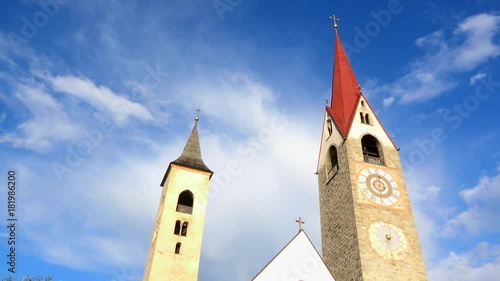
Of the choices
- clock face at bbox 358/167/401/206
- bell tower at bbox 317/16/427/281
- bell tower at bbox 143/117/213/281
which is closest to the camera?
bell tower at bbox 317/16/427/281

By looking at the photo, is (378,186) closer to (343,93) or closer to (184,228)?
(343,93)

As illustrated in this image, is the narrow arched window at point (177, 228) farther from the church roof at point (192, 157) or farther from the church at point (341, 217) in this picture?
the church roof at point (192, 157)

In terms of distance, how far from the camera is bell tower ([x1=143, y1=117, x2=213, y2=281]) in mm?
14562

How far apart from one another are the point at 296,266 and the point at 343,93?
35.6 ft

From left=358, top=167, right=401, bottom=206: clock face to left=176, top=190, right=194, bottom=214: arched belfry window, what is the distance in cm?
680

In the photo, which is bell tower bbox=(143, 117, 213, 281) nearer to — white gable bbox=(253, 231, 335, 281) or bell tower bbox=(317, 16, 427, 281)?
white gable bbox=(253, 231, 335, 281)

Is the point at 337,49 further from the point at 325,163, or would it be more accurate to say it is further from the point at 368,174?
the point at 368,174

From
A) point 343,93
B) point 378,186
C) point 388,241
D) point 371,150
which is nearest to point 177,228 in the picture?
point 388,241

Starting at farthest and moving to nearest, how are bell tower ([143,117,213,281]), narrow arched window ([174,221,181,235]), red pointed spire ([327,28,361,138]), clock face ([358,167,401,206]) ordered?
red pointed spire ([327,28,361,138]) → clock face ([358,167,401,206]) → narrow arched window ([174,221,181,235]) → bell tower ([143,117,213,281])

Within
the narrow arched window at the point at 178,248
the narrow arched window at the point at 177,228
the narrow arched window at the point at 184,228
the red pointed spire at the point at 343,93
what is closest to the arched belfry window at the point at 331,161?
the red pointed spire at the point at 343,93

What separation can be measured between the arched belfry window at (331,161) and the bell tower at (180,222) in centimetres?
538

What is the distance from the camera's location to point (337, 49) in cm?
2395

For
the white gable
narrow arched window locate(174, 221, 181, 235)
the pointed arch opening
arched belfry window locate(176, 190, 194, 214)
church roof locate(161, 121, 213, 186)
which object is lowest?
the white gable

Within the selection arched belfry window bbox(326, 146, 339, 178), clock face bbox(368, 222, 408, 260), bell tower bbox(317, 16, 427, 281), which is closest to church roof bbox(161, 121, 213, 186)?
arched belfry window bbox(326, 146, 339, 178)
